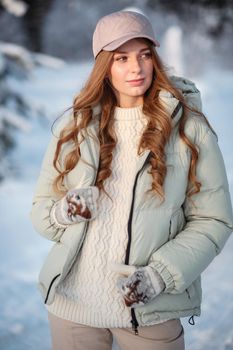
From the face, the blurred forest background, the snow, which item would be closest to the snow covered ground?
the blurred forest background

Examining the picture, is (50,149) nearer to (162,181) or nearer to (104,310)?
(162,181)

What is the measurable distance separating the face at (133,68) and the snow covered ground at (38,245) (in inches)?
74.2

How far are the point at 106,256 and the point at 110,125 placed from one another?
45 cm

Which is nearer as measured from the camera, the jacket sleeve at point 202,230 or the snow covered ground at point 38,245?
the jacket sleeve at point 202,230

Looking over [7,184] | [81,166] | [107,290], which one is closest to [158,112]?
[81,166]

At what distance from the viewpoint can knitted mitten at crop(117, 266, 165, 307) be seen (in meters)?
1.90

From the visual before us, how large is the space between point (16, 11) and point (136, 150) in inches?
228

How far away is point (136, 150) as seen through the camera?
2.09 metres

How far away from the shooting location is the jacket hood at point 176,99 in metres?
2.07

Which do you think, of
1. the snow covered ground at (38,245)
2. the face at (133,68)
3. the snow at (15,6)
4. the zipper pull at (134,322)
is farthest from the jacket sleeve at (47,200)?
the snow at (15,6)

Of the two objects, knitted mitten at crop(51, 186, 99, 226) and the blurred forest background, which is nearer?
knitted mitten at crop(51, 186, 99, 226)

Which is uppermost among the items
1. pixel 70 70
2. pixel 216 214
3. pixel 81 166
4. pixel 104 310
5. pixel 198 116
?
pixel 70 70

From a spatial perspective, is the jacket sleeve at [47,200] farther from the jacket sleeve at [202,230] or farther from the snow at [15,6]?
the snow at [15,6]

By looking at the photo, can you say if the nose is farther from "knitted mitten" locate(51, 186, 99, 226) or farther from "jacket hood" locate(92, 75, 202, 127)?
"knitted mitten" locate(51, 186, 99, 226)
